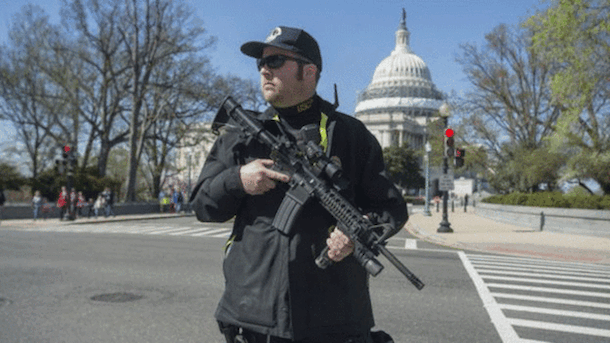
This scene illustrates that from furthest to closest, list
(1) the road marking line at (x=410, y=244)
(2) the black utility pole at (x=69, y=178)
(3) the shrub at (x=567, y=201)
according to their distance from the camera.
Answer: (2) the black utility pole at (x=69, y=178) < (3) the shrub at (x=567, y=201) < (1) the road marking line at (x=410, y=244)

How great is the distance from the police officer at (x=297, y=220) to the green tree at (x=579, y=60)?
772 inches

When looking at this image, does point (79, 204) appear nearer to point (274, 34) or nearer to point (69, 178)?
point (69, 178)

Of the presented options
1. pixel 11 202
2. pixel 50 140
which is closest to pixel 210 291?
pixel 11 202

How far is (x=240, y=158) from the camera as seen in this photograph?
Answer: 8.63 feet

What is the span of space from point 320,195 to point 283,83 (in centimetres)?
62

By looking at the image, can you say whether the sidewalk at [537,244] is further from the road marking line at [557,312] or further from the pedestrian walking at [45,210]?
the pedestrian walking at [45,210]

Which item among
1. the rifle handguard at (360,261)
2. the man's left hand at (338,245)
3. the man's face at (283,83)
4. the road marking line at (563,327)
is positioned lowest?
the road marking line at (563,327)

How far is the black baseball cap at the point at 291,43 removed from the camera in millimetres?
2568

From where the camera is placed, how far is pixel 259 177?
2.35 m

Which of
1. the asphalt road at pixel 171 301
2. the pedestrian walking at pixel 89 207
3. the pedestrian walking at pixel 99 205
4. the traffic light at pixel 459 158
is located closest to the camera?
the asphalt road at pixel 171 301

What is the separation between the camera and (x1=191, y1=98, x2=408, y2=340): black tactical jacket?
236cm

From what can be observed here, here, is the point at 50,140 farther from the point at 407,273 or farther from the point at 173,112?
the point at 407,273

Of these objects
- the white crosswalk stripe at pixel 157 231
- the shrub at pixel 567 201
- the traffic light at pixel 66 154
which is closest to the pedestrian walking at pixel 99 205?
the traffic light at pixel 66 154

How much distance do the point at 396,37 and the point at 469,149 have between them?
123 m
